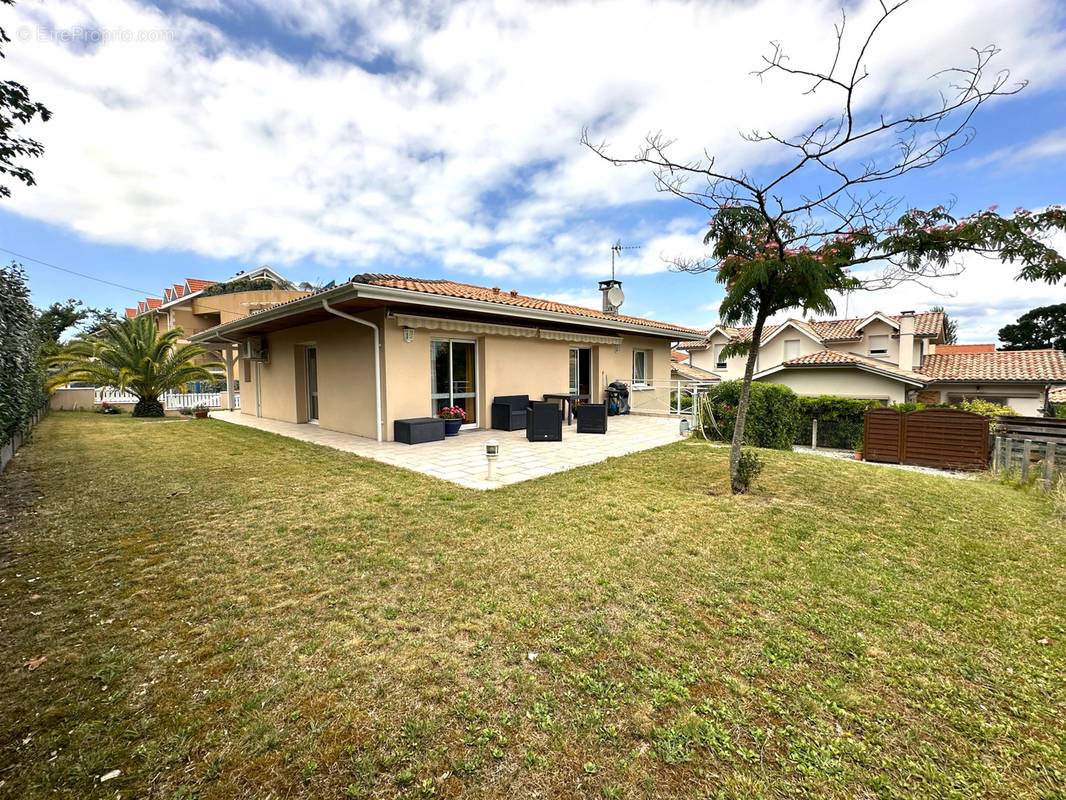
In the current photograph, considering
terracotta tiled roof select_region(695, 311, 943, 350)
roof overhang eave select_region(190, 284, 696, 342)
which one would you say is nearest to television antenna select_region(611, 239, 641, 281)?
roof overhang eave select_region(190, 284, 696, 342)

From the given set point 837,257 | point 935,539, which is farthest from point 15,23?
point 935,539

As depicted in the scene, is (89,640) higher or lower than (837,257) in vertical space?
lower

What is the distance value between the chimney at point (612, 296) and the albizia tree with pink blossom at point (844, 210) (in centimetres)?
1183

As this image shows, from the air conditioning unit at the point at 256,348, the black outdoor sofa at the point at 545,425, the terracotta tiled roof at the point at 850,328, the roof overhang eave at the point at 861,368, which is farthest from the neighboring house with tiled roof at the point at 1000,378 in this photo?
the air conditioning unit at the point at 256,348

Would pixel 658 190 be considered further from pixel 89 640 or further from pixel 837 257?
pixel 89 640

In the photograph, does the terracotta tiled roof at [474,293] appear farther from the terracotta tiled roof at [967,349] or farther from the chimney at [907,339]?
the terracotta tiled roof at [967,349]

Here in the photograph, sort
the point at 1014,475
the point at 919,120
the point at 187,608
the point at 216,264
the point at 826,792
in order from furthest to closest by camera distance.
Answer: the point at 216,264 < the point at 1014,475 < the point at 919,120 < the point at 187,608 < the point at 826,792

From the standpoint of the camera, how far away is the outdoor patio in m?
7.50

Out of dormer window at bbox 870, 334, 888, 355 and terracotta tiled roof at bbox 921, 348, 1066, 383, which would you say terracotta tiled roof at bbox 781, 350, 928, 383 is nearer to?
dormer window at bbox 870, 334, 888, 355

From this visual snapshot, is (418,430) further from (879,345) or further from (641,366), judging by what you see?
(879,345)

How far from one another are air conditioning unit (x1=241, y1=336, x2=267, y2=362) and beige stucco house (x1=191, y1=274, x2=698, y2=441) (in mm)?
47

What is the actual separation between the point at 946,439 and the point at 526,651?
14.6 m

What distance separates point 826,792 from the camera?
186 cm

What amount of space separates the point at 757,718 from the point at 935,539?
4.28 m
